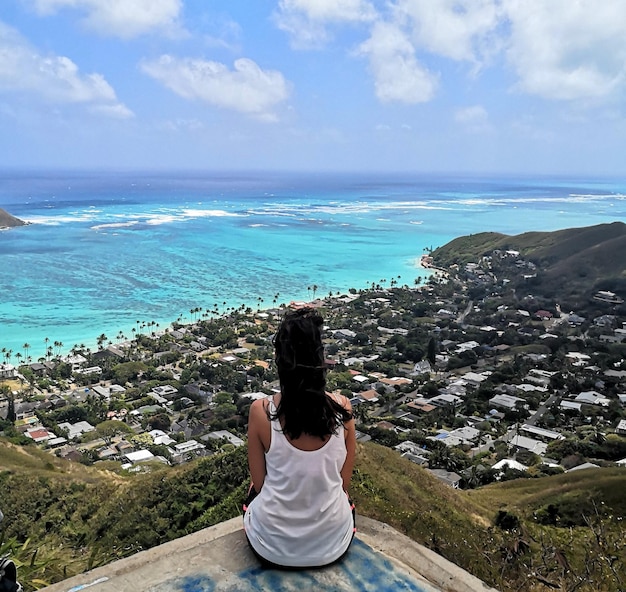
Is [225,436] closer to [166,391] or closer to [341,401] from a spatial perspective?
[166,391]

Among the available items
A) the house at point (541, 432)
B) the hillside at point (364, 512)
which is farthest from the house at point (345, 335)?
the hillside at point (364, 512)

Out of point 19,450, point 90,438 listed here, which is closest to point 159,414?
point 90,438

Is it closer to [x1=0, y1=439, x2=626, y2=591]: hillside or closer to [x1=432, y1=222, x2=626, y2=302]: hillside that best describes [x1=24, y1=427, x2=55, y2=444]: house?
[x1=0, y1=439, x2=626, y2=591]: hillside

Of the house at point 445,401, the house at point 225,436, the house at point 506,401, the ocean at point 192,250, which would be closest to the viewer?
the house at point 225,436

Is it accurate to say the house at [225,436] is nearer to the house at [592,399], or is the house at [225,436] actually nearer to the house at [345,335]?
the house at [592,399]

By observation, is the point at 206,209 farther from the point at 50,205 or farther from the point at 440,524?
the point at 440,524

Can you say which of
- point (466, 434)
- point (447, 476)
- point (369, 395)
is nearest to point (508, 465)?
point (447, 476)

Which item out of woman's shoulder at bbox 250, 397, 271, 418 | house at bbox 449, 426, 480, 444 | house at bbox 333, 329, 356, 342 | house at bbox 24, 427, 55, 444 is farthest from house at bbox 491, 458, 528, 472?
house at bbox 333, 329, 356, 342
